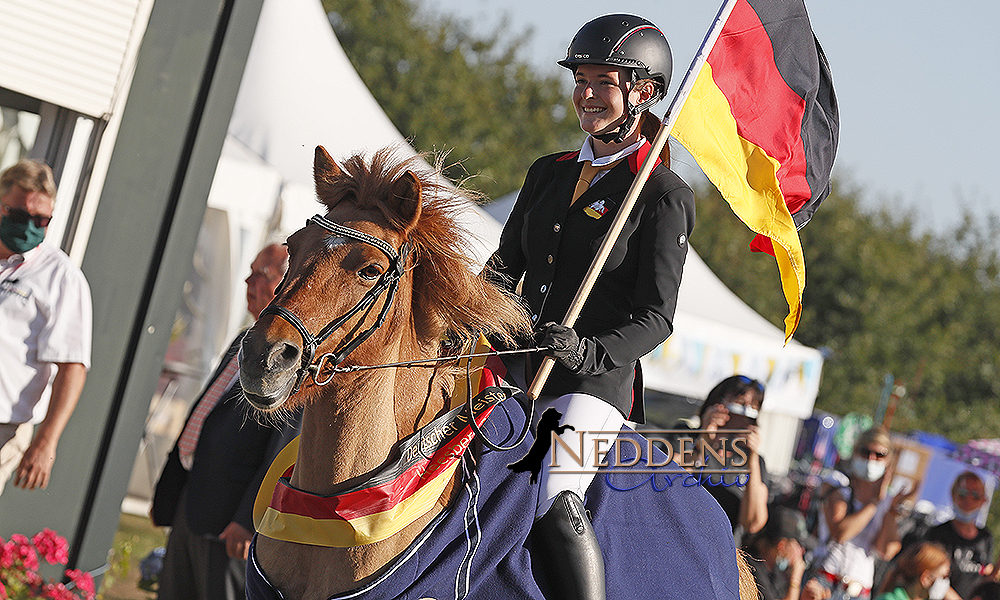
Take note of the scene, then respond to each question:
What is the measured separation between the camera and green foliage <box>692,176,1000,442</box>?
3195 cm

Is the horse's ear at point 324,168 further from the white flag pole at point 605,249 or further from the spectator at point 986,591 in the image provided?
the spectator at point 986,591

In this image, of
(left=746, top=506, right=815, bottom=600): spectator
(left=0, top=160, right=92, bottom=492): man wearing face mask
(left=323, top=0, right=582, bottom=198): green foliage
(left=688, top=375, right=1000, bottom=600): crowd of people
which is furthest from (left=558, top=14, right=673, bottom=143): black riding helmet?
(left=323, top=0, right=582, bottom=198): green foliage

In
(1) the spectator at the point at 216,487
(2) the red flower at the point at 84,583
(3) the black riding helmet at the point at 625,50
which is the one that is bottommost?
(2) the red flower at the point at 84,583

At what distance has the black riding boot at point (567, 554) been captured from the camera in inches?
124

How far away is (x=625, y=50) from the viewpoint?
3.41m

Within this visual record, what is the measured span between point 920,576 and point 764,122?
4.72 metres

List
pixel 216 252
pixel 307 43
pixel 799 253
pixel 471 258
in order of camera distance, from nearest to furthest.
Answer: pixel 471 258, pixel 799 253, pixel 307 43, pixel 216 252

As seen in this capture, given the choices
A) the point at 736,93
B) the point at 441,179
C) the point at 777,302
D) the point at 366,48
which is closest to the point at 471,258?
the point at 441,179

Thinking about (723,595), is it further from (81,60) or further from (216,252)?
(216,252)

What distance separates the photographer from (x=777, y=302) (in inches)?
1389

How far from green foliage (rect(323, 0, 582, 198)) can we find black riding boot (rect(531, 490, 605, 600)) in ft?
87.0

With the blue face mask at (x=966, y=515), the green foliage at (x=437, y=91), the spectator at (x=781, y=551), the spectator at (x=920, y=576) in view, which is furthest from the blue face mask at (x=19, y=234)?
the green foliage at (x=437, y=91)

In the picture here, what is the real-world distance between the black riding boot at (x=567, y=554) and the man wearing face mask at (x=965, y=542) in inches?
209

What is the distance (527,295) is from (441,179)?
0.60 metres
